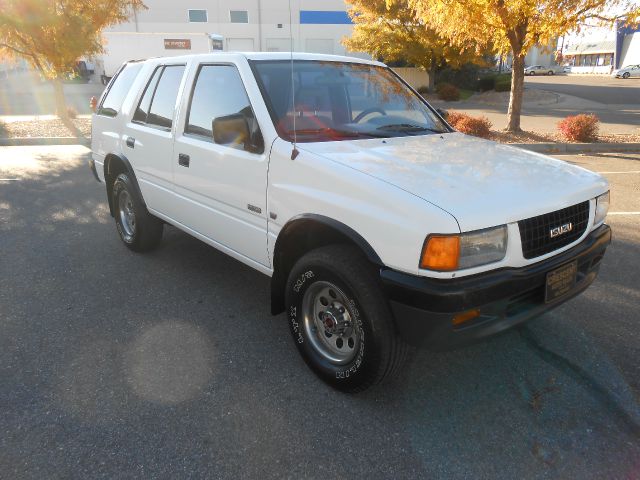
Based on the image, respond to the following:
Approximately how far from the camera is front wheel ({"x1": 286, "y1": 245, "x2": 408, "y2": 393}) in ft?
7.90

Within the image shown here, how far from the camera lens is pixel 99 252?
16.3ft

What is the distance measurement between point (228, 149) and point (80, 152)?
30.9 ft

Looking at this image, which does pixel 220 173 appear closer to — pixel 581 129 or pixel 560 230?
pixel 560 230

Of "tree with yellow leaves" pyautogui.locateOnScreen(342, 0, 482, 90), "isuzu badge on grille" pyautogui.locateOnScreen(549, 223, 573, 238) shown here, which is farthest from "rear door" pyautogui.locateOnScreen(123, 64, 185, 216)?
"tree with yellow leaves" pyautogui.locateOnScreen(342, 0, 482, 90)

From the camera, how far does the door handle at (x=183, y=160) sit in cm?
362

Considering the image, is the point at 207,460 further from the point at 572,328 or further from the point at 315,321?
the point at 572,328

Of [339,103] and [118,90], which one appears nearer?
[339,103]

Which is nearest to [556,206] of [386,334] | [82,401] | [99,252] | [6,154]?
[386,334]

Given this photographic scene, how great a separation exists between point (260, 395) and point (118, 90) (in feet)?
12.4

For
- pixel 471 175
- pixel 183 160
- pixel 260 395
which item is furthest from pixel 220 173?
pixel 471 175

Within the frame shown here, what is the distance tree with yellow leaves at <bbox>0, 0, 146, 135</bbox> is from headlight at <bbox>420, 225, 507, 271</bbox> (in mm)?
13727

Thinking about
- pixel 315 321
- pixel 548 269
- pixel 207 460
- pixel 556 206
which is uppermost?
pixel 556 206

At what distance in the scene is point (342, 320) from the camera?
2.73 m

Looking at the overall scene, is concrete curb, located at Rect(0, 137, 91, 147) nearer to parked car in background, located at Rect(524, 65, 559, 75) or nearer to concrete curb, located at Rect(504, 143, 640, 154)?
concrete curb, located at Rect(504, 143, 640, 154)
